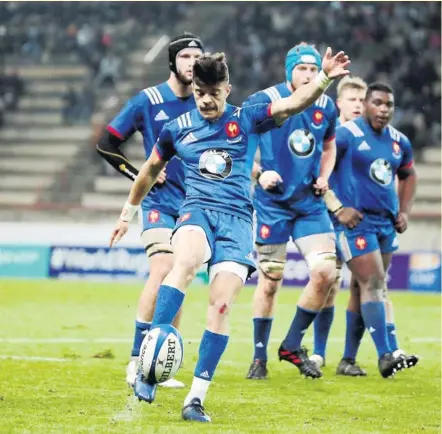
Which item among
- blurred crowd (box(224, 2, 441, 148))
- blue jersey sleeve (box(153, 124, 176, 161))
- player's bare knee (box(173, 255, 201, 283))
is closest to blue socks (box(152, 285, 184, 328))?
player's bare knee (box(173, 255, 201, 283))

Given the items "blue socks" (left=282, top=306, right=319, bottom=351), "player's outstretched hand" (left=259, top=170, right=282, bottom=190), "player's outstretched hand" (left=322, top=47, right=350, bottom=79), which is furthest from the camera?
"blue socks" (left=282, top=306, right=319, bottom=351)

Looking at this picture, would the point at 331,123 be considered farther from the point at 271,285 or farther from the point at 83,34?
the point at 83,34

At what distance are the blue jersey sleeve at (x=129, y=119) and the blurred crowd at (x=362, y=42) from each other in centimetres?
1732

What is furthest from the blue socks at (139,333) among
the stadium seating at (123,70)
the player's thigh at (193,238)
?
the stadium seating at (123,70)

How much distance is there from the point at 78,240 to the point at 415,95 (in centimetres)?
853

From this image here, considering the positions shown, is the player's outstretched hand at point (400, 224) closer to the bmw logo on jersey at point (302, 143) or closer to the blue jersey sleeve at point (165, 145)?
the bmw logo on jersey at point (302, 143)

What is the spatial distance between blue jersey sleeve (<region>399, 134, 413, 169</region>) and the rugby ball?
3.72 metres

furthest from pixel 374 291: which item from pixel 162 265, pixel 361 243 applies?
pixel 162 265

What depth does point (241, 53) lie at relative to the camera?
1114 inches

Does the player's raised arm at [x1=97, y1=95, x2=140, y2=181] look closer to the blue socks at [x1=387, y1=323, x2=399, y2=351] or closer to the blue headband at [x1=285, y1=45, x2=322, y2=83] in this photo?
the blue headband at [x1=285, y1=45, x2=322, y2=83]

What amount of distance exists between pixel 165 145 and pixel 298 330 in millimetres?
2325

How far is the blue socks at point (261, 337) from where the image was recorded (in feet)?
27.9

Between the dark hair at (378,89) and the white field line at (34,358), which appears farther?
the white field line at (34,358)

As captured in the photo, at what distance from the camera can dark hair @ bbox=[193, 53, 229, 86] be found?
6.43 m
